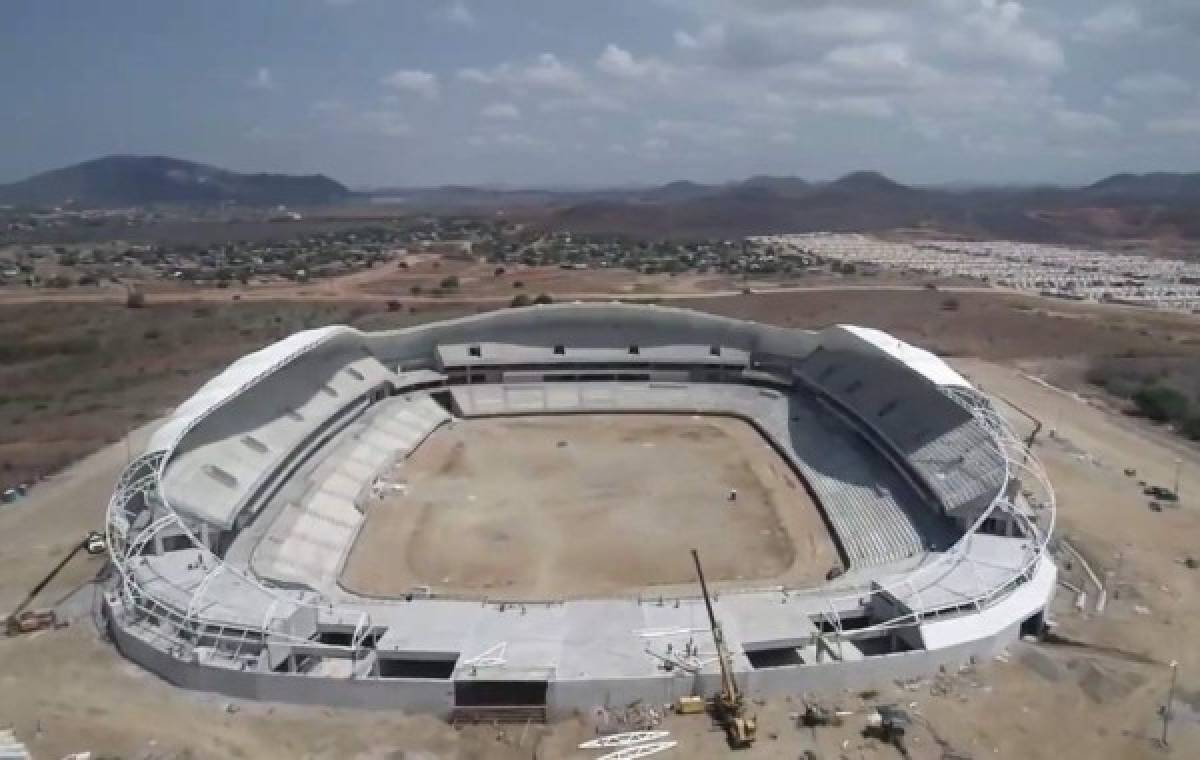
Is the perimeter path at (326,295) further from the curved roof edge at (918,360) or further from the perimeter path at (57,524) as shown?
the perimeter path at (57,524)

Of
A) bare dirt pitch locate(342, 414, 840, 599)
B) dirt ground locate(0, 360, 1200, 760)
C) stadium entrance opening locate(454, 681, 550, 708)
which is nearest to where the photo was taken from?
dirt ground locate(0, 360, 1200, 760)

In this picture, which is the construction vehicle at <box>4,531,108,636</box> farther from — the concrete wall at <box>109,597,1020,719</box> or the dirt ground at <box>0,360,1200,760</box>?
the concrete wall at <box>109,597,1020,719</box>

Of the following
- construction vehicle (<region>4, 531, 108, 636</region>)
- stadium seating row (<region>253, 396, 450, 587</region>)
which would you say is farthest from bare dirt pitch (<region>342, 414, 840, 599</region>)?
construction vehicle (<region>4, 531, 108, 636</region>)

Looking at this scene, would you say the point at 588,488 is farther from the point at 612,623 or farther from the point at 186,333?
the point at 186,333

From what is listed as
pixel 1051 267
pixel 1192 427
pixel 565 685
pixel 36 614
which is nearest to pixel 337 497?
pixel 36 614

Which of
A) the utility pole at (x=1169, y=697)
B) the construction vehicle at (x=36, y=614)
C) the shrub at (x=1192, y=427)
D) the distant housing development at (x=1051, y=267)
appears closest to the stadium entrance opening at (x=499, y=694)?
the construction vehicle at (x=36, y=614)

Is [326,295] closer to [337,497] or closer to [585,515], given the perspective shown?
[337,497]
